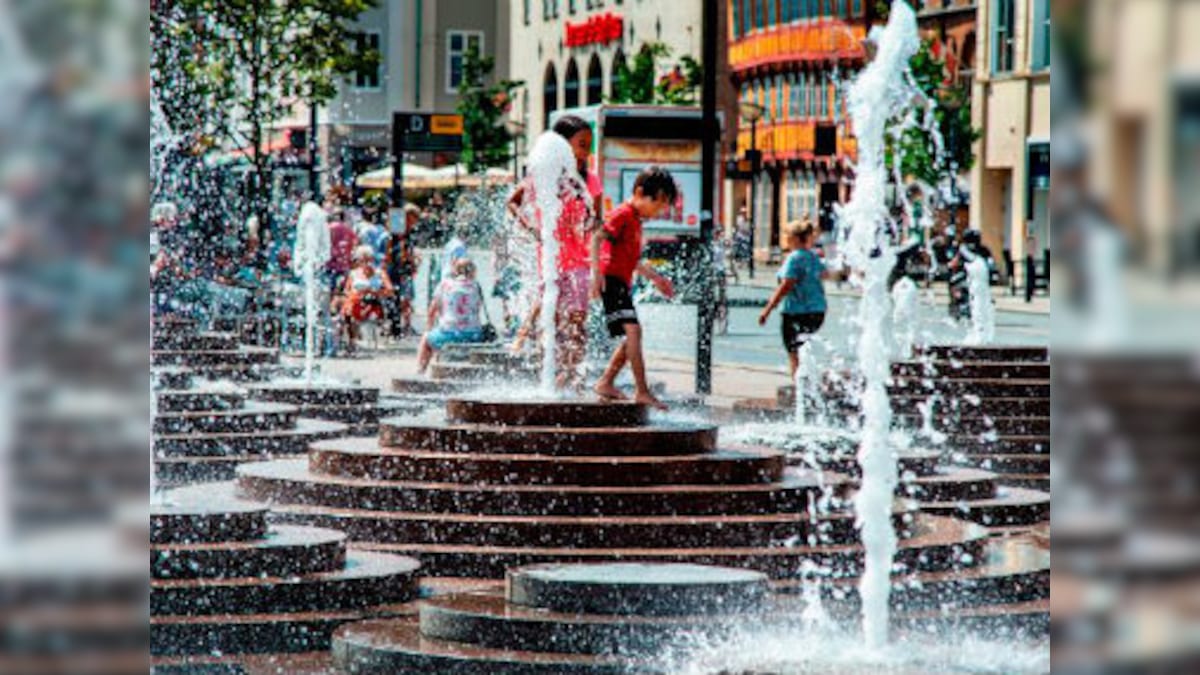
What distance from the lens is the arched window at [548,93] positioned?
325ft

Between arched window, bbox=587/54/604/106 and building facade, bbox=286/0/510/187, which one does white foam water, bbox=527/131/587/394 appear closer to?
arched window, bbox=587/54/604/106

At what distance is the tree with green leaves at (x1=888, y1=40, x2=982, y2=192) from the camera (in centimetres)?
5988

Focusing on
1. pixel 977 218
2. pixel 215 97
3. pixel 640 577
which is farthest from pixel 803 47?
pixel 640 577

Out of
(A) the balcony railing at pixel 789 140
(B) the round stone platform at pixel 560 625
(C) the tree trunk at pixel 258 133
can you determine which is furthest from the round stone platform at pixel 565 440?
(A) the balcony railing at pixel 789 140

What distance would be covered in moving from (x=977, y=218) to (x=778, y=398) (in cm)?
4595

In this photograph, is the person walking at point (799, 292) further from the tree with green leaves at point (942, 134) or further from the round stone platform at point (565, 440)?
the tree with green leaves at point (942, 134)

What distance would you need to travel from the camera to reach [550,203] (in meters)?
13.7

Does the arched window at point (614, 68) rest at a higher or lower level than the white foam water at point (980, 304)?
higher

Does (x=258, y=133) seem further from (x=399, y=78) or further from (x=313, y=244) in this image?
(x=399, y=78)

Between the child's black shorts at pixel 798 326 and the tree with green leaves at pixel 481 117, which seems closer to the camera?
the child's black shorts at pixel 798 326

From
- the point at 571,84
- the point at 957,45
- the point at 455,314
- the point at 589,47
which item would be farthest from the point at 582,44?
the point at 455,314

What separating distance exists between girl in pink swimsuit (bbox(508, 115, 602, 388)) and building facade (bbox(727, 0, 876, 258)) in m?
59.4

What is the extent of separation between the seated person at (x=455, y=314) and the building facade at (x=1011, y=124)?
34.8 metres

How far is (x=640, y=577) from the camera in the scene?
8.29 m
